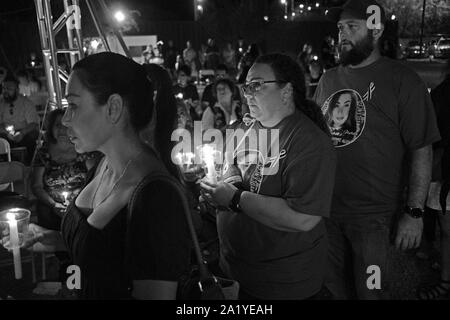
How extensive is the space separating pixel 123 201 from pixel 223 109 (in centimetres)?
557

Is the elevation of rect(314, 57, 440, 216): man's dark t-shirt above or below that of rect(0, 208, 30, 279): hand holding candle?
above

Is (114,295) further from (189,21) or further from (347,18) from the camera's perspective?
(189,21)

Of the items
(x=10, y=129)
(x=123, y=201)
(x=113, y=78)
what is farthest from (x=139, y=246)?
(x=10, y=129)

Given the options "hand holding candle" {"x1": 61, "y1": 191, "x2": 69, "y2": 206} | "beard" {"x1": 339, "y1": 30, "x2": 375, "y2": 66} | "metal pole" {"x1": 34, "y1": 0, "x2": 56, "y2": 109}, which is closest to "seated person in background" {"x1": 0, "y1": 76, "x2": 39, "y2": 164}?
"metal pole" {"x1": 34, "y1": 0, "x2": 56, "y2": 109}

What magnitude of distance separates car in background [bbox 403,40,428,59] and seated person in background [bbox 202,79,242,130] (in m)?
14.0

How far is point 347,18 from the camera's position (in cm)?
277

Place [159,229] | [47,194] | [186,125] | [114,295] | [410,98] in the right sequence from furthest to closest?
[186,125] → [47,194] → [410,98] → [114,295] → [159,229]

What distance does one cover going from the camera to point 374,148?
2721mm

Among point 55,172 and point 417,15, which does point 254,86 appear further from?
point 417,15

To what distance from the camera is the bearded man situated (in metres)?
2.65

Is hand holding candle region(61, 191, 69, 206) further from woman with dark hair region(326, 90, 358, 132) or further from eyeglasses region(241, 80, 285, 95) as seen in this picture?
woman with dark hair region(326, 90, 358, 132)

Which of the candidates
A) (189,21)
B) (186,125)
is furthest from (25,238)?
(189,21)

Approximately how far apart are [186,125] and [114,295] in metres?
4.84

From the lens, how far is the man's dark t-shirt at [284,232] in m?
2.08
